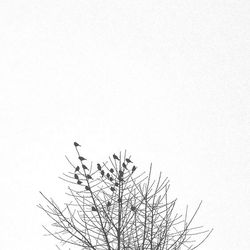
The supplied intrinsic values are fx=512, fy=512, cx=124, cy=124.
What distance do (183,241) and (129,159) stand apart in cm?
130

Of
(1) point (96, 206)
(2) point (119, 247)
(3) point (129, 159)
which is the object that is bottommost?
(2) point (119, 247)

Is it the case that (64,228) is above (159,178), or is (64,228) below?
below

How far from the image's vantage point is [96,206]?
6777 millimetres

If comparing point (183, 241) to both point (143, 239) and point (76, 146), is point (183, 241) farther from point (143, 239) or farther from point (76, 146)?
point (76, 146)

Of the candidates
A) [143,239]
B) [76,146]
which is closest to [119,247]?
[143,239]

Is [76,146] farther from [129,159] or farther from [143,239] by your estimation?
[143,239]

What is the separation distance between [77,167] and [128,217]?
3.12 feet

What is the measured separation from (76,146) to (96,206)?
34.7 inches

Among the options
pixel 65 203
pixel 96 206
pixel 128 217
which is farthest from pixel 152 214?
pixel 65 203

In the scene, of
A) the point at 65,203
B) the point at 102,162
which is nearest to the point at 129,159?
the point at 102,162

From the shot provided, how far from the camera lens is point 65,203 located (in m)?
6.72

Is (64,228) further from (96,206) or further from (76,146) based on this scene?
(76,146)

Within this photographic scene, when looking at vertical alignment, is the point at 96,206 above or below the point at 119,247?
above

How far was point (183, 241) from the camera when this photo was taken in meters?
6.78
